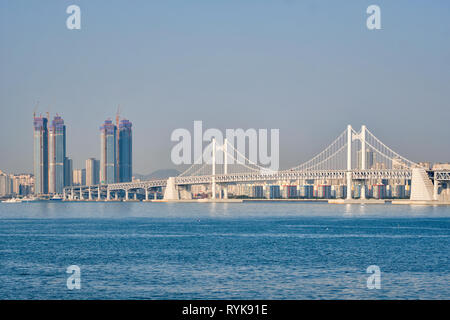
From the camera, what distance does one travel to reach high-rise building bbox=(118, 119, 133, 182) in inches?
6973

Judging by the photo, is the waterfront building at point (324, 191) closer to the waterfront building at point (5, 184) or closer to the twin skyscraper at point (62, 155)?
the twin skyscraper at point (62, 155)

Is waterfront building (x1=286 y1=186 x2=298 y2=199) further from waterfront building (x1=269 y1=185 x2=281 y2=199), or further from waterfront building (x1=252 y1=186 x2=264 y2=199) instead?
waterfront building (x1=252 y1=186 x2=264 y2=199)

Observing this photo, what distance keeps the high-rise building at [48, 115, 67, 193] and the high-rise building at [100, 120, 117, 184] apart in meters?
9.88

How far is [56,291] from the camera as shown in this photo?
53.4 feet

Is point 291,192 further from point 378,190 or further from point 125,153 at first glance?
point 125,153

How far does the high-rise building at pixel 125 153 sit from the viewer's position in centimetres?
17712

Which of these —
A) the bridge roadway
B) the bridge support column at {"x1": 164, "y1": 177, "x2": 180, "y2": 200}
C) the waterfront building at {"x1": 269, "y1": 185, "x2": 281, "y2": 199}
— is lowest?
the waterfront building at {"x1": 269, "y1": 185, "x2": 281, "y2": 199}

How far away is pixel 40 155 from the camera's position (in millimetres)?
177750

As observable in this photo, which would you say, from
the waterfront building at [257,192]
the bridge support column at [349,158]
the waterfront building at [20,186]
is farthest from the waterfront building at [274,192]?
the waterfront building at [20,186]

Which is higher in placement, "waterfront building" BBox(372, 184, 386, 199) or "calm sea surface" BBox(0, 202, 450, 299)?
"calm sea surface" BBox(0, 202, 450, 299)

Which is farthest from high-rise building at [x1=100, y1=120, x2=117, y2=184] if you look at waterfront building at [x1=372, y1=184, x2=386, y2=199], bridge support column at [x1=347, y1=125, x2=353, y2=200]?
bridge support column at [x1=347, y1=125, x2=353, y2=200]
